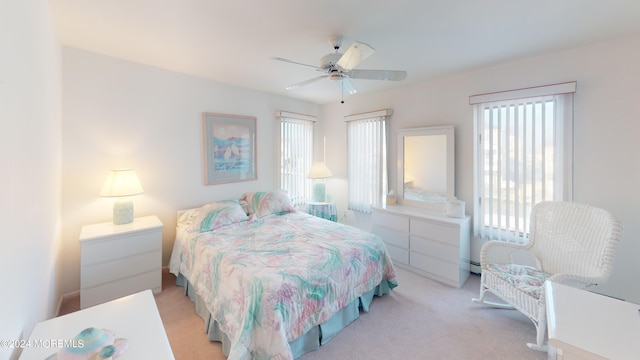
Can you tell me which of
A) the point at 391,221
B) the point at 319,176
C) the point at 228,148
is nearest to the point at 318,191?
the point at 319,176

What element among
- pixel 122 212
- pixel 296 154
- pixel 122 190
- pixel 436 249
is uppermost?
pixel 296 154

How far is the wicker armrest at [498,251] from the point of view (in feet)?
7.91

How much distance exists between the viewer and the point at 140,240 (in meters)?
2.54

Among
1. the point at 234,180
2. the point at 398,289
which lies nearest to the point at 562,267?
the point at 398,289

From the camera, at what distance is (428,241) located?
308 cm

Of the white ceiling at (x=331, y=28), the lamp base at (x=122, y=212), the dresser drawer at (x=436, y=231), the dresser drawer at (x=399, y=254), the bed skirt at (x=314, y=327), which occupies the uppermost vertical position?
the white ceiling at (x=331, y=28)

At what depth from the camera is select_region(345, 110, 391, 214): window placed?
13.0 ft

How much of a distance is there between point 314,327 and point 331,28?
2368 millimetres

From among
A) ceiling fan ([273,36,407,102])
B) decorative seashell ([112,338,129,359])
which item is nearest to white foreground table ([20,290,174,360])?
decorative seashell ([112,338,129,359])

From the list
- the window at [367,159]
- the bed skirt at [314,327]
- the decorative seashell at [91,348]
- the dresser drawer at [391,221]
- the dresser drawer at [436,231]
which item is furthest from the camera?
the window at [367,159]

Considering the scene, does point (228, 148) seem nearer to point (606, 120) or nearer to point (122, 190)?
point (122, 190)

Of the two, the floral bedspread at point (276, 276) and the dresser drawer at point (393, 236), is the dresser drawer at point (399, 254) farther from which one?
the floral bedspread at point (276, 276)

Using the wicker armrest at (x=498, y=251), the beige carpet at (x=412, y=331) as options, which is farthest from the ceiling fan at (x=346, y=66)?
the beige carpet at (x=412, y=331)

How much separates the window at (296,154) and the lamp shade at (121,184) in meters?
2.10
